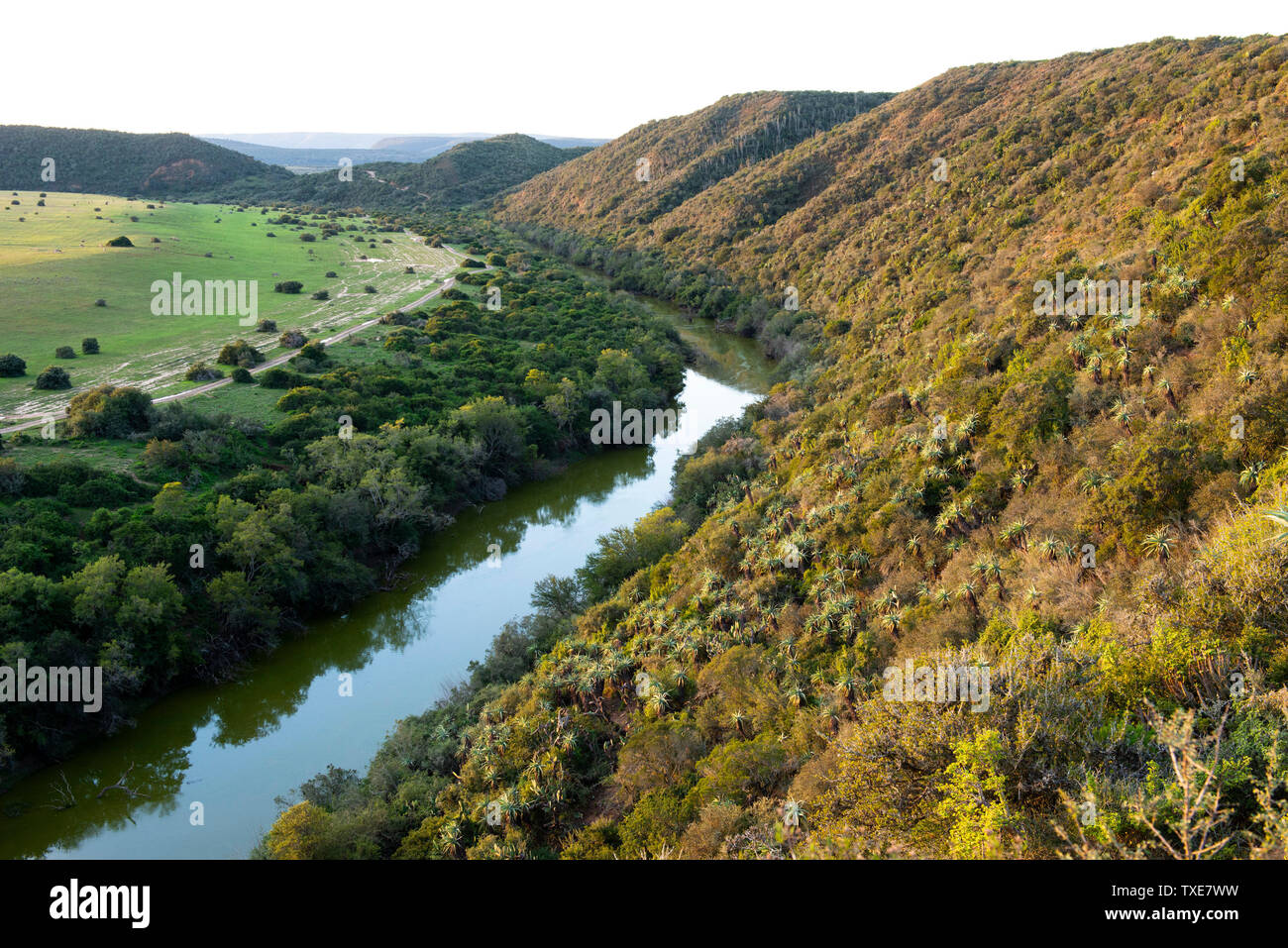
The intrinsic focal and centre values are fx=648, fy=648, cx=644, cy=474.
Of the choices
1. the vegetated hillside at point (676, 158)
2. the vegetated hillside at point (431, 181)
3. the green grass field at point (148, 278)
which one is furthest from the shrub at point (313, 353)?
the vegetated hillside at point (431, 181)

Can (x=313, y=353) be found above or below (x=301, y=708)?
above

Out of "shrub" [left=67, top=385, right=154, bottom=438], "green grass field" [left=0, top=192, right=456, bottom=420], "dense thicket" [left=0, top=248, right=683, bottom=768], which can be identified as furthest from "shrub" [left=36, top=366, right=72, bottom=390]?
"dense thicket" [left=0, top=248, right=683, bottom=768]

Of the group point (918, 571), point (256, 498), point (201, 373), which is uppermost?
point (201, 373)

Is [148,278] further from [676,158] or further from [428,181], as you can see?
[428,181]

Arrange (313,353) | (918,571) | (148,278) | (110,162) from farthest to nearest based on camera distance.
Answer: (110,162) → (148,278) → (313,353) → (918,571)

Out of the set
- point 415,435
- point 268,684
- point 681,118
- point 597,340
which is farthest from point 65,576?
point 681,118

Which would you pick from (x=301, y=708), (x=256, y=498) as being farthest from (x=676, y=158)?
(x=301, y=708)

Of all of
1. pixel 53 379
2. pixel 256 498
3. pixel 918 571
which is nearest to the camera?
pixel 918 571

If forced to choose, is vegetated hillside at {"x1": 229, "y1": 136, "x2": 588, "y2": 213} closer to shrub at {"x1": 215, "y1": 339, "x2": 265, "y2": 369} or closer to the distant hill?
the distant hill
